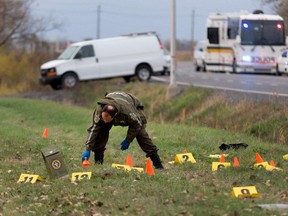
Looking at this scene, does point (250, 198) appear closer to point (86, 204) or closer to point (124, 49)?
point (86, 204)

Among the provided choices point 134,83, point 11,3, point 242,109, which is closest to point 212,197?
point 242,109

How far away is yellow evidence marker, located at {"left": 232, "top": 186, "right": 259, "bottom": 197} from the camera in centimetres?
862

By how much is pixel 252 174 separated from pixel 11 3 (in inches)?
1611

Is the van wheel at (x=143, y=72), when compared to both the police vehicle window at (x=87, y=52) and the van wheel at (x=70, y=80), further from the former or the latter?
the van wheel at (x=70, y=80)

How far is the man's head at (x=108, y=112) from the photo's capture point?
9969mm

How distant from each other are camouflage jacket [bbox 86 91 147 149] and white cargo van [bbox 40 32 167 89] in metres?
22.0

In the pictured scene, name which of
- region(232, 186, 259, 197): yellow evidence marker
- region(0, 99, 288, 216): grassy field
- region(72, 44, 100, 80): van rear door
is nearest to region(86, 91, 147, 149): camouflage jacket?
region(0, 99, 288, 216): grassy field

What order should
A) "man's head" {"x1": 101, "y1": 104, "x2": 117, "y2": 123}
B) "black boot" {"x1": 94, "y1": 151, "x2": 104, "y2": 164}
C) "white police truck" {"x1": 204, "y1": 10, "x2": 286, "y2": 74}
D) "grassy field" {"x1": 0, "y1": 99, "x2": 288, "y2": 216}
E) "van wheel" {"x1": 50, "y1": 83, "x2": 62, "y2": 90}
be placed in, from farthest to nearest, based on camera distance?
1. "white police truck" {"x1": 204, "y1": 10, "x2": 286, "y2": 74}
2. "van wheel" {"x1": 50, "y1": 83, "x2": 62, "y2": 90}
3. "black boot" {"x1": 94, "y1": 151, "x2": 104, "y2": 164}
4. "man's head" {"x1": 101, "y1": 104, "x2": 117, "y2": 123}
5. "grassy field" {"x1": 0, "y1": 99, "x2": 288, "y2": 216}

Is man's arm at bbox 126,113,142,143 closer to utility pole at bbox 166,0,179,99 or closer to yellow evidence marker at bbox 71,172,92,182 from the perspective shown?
yellow evidence marker at bbox 71,172,92,182

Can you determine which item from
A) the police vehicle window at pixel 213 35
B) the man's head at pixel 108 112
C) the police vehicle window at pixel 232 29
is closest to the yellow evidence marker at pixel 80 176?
the man's head at pixel 108 112

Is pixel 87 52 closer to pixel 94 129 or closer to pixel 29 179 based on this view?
pixel 94 129

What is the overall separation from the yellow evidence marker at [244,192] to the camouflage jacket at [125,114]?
220 centimetres

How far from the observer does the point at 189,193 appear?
884 centimetres

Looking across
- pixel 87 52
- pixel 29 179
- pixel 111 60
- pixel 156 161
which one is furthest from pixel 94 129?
pixel 111 60
